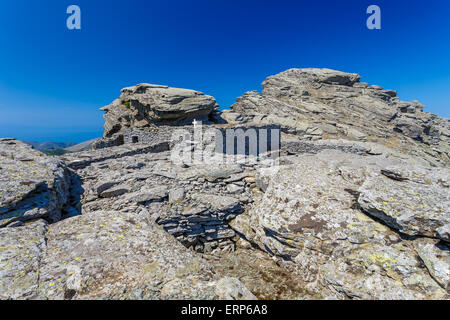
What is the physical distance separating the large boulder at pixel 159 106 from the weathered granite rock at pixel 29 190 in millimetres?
14607

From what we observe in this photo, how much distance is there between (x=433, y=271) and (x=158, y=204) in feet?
38.4

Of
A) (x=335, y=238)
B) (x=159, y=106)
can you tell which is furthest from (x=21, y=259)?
(x=159, y=106)

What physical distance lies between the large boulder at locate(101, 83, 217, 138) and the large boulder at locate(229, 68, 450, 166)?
6.18 m

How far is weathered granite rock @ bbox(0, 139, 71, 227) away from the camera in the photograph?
6.78m

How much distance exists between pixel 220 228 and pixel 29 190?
9.18 m

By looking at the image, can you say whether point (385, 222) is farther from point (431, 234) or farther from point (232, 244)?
point (232, 244)

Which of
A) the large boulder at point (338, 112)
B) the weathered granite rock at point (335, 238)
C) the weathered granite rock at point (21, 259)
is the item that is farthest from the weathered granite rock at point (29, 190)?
the large boulder at point (338, 112)

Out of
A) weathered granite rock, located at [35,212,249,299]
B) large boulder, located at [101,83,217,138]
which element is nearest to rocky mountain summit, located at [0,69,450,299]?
weathered granite rock, located at [35,212,249,299]

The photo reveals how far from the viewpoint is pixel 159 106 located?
22.8 metres

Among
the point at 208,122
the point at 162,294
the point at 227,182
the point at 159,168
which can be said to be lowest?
the point at 162,294

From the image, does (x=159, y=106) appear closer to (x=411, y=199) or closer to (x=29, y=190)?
(x=29, y=190)

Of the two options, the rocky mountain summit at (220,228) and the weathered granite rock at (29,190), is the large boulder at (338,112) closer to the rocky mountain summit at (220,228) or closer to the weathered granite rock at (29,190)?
the rocky mountain summit at (220,228)
